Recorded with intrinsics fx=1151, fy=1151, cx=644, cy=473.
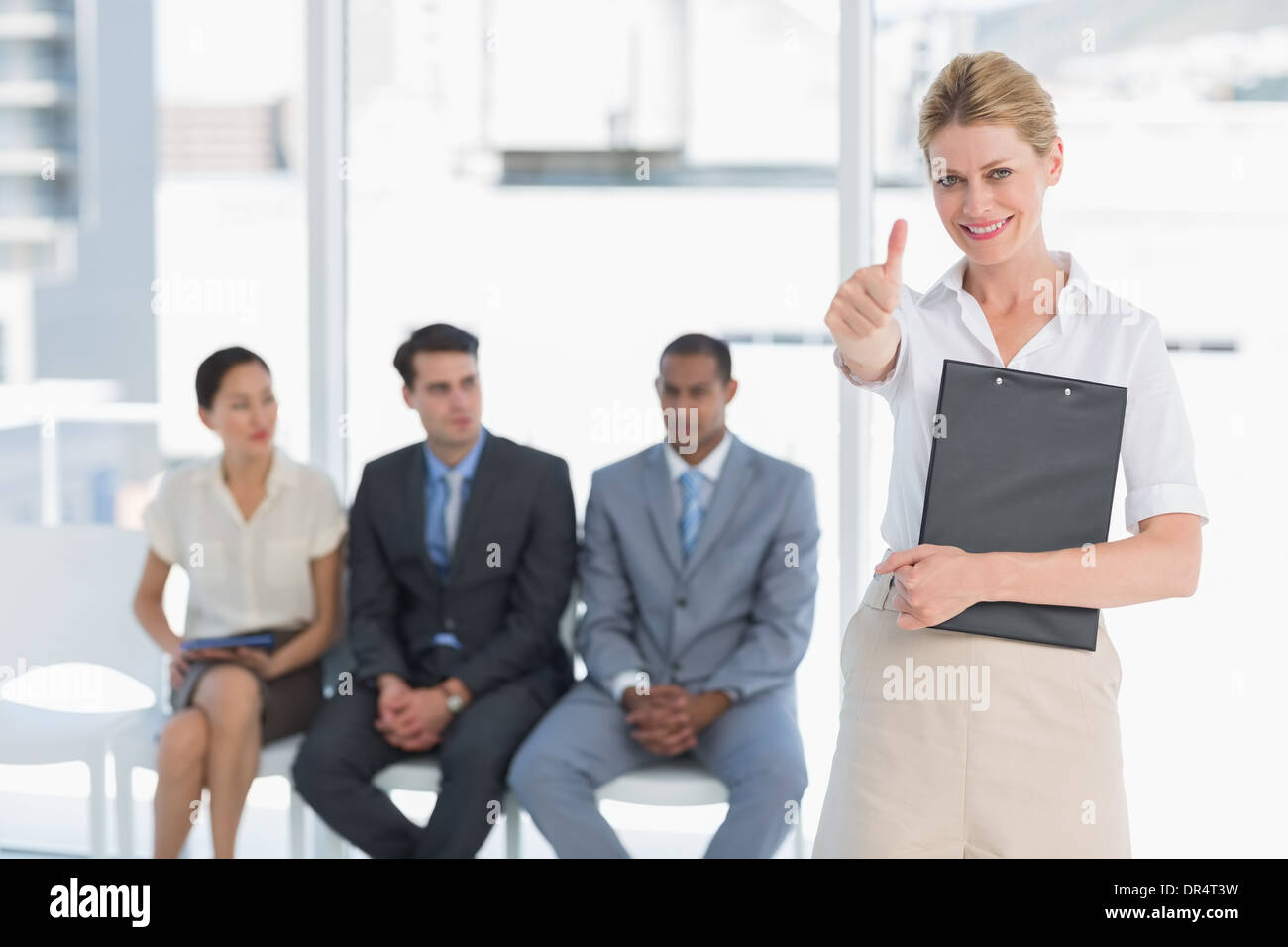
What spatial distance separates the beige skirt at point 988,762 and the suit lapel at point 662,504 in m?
1.48

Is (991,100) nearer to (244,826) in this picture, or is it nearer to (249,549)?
(249,549)

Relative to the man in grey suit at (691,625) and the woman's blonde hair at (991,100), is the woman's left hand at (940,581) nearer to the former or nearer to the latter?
the woman's blonde hair at (991,100)

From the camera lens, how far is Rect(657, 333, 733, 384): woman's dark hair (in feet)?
9.41

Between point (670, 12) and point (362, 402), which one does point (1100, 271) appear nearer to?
point (670, 12)

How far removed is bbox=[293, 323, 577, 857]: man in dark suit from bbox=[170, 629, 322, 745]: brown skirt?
107mm

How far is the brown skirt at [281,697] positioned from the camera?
9.06 feet

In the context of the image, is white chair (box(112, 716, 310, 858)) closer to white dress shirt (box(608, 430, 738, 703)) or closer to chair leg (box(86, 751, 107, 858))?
chair leg (box(86, 751, 107, 858))

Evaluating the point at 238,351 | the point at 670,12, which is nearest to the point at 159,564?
the point at 238,351

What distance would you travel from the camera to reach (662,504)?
2.84 meters

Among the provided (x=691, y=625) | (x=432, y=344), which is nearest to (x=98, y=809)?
(x=432, y=344)

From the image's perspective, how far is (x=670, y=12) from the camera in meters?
3.25

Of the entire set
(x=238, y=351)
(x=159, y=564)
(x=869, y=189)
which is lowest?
(x=159, y=564)

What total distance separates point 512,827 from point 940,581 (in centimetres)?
169
